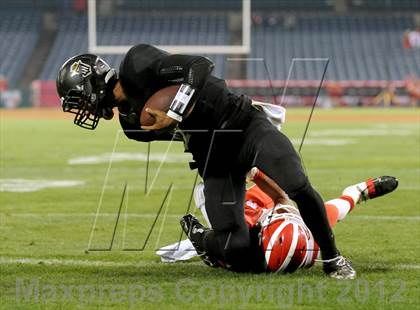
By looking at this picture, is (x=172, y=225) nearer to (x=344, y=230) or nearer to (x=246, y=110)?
(x=344, y=230)

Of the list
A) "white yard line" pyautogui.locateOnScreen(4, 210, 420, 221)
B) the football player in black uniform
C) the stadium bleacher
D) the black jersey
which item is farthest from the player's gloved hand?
the stadium bleacher

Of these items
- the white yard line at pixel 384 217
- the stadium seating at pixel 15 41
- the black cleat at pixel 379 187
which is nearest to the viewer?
the black cleat at pixel 379 187

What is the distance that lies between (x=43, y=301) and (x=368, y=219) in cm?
377

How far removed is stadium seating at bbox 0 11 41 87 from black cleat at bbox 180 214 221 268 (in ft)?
107

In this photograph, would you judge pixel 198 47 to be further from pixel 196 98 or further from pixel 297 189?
pixel 297 189

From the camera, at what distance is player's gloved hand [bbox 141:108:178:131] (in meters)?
5.08

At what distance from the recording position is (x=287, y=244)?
526 cm

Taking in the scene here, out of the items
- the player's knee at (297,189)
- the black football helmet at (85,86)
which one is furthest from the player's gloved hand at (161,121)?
the player's knee at (297,189)

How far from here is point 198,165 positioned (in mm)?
5609

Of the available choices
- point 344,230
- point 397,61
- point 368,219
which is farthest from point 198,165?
point 397,61

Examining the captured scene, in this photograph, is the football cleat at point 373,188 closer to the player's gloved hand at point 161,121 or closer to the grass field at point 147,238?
the grass field at point 147,238

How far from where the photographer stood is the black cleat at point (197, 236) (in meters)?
5.58

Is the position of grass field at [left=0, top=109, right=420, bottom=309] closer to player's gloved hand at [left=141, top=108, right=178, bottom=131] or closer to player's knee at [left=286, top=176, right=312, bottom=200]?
player's knee at [left=286, top=176, right=312, bottom=200]

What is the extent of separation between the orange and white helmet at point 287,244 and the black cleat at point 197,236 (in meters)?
0.35
